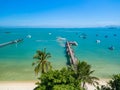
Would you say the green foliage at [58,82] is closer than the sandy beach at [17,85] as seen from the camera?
Yes

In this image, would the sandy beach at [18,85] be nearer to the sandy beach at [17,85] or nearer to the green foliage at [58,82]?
the sandy beach at [17,85]

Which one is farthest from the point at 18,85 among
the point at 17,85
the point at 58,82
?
the point at 58,82

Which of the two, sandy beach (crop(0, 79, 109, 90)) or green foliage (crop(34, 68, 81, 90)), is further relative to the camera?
sandy beach (crop(0, 79, 109, 90))

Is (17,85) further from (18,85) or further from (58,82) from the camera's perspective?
(58,82)

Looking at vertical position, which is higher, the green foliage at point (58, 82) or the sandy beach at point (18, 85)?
the green foliage at point (58, 82)

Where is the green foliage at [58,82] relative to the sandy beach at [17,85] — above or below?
above

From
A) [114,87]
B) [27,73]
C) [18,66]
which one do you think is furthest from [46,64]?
[18,66]

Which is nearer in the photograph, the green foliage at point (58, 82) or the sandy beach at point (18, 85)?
the green foliage at point (58, 82)

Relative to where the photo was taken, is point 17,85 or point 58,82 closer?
point 58,82

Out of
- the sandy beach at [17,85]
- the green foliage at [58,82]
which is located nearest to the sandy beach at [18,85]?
the sandy beach at [17,85]

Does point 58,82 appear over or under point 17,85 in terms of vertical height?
over

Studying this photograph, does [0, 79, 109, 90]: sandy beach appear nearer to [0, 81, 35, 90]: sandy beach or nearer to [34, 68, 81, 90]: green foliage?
[0, 81, 35, 90]: sandy beach

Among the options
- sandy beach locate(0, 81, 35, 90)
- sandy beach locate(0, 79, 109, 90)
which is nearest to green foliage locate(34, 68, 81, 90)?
sandy beach locate(0, 79, 109, 90)
